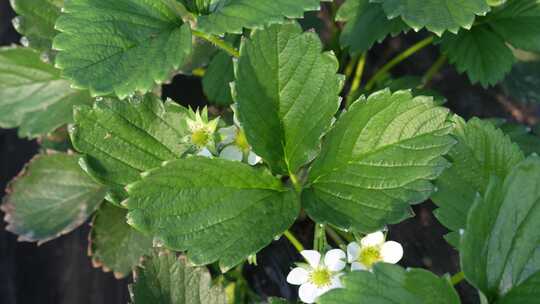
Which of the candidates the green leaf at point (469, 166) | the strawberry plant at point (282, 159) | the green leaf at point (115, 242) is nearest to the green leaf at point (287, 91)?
the strawberry plant at point (282, 159)

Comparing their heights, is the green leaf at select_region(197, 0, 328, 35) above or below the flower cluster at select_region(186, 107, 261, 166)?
above

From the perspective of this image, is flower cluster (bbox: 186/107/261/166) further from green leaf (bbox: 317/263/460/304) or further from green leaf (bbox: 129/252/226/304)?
green leaf (bbox: 317/263/460/304)

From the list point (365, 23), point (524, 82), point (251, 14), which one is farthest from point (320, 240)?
point (524, 82)

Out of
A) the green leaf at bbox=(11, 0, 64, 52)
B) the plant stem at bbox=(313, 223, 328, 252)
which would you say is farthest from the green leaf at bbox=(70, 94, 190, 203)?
the green leaf at bbox=(11, 0, 64, 52)

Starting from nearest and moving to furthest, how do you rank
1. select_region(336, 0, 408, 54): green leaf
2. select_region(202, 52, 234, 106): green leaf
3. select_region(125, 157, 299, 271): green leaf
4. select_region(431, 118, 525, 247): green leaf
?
select_region(125, 157, 299, 271): green leaf → select_region(431, 118, 525, 247): green leaf → select_region(336, 0, 408, 54): green leaf → select_region(202, 52, 234, 106): green leaf

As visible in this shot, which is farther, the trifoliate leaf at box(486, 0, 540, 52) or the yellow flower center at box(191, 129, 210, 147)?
the trifoliate leaf at box(486, 0, 540, 52)

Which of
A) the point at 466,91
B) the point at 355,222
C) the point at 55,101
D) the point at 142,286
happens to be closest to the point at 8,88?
the point at 55,101

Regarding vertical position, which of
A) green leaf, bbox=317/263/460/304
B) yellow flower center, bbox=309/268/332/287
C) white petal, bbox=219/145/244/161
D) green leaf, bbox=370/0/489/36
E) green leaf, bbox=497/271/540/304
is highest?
green leaf, bbox=370/0/489/36

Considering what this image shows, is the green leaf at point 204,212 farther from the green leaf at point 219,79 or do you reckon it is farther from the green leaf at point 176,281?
the green leaf at point 219,79
